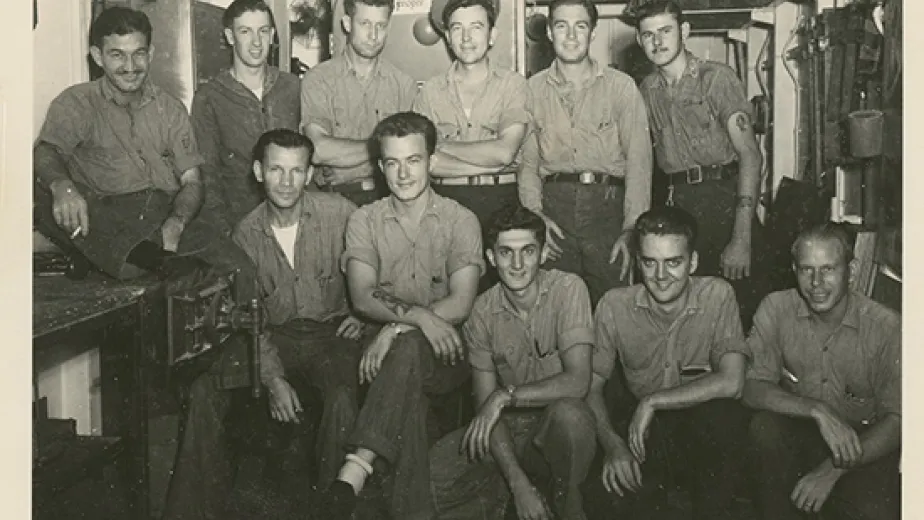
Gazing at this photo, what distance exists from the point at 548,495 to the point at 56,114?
1.18 meters

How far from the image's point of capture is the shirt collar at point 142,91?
190cm

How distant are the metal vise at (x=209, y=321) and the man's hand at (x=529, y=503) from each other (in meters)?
0.52

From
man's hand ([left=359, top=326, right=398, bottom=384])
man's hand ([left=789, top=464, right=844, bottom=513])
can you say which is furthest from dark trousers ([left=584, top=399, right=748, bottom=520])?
man's hand ([left=359, top=326, right=398, bottom=384])

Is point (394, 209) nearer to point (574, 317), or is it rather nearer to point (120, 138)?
point (574, 317)

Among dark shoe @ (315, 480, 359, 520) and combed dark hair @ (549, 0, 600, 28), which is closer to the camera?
dark shoe @ (315, 480, 359, 520)

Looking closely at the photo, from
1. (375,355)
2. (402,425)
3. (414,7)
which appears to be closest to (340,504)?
(402,425)

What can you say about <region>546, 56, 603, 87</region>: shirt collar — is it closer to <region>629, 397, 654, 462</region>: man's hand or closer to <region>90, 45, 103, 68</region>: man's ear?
<region>629, 397, 654, 462</region>: man's hand

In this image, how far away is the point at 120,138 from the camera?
1949mm

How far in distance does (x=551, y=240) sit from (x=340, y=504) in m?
0.76

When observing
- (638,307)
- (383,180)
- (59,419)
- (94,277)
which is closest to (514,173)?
(383,180)

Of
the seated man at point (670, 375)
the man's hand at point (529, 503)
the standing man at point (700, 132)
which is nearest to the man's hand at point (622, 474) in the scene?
the seated man at point (670, 375)

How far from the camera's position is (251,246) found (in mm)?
2049

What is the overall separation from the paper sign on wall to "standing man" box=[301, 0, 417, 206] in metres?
0.03

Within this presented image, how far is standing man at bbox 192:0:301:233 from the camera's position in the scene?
2.10 m
